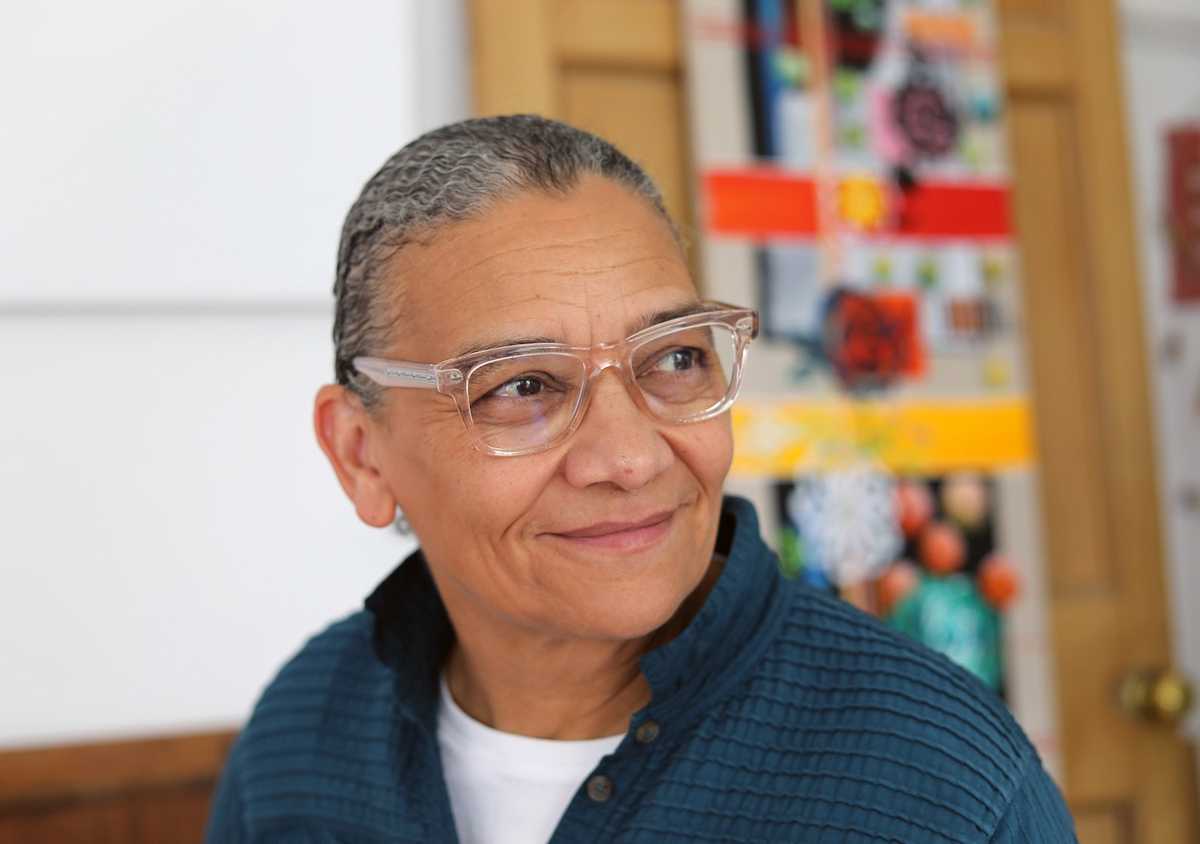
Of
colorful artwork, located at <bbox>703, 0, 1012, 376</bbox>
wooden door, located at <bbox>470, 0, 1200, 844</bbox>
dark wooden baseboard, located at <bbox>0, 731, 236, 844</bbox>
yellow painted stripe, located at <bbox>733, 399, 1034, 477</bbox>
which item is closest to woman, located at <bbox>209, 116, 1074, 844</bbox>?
A: dark wooden baseboard, located at <bbox>0, 731, 236, 844</bbox>

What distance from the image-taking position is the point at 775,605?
1062 millimetres

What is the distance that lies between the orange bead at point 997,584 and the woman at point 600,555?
1202mm

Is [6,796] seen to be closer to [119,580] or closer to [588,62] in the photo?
[119,580]

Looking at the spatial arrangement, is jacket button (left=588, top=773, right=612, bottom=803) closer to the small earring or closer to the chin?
the chin

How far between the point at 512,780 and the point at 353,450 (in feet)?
1.10

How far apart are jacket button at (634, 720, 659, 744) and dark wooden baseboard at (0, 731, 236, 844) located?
3.39 ft

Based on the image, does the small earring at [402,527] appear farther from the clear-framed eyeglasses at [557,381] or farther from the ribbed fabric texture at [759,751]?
the clear-framed eyeglasses at [557,381]

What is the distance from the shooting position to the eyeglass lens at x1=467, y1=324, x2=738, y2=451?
0.98m

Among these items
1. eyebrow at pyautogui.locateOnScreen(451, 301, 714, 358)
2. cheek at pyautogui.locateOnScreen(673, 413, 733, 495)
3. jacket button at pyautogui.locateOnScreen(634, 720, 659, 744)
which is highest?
eyebrow at pyautogui.locateOnScreen(451, 301, 714, 358)

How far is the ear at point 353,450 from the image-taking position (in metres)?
1.15

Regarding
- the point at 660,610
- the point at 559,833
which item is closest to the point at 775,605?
the point at 660,610

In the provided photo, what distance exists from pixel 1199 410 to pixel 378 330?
1971 millimetres

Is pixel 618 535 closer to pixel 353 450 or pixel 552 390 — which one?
pixel 552 390

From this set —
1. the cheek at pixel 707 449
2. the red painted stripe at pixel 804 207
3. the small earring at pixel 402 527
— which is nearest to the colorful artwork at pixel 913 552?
the red painted stripe at pixel 804 207
